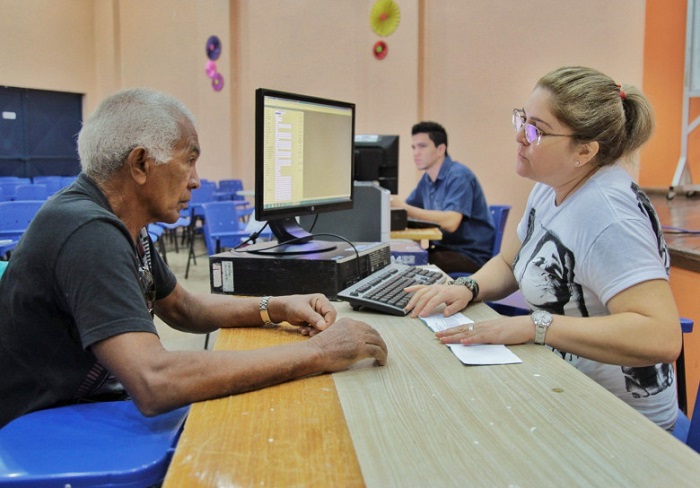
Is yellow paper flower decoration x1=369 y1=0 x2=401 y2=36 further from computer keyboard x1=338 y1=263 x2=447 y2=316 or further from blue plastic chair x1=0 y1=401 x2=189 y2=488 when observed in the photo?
blue plastic chair x1=0 y1=401 x2=189 y2=488

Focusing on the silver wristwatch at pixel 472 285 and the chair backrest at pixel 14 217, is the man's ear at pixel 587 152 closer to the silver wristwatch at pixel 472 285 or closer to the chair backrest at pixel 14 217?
the silver wristwatch at pixel 472 285

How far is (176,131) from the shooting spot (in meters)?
1.17

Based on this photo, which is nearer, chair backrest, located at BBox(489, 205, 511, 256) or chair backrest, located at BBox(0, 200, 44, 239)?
chair backrest, located at BBox(489, 205, 511, 256)

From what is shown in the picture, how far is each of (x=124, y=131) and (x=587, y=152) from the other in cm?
98

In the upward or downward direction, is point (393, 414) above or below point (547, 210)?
below

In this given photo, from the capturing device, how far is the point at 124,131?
1120 mm

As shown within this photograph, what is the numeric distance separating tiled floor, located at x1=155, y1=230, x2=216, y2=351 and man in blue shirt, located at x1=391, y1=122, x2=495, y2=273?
4.97 feet

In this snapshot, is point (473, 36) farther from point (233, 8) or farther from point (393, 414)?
point (393, 414)

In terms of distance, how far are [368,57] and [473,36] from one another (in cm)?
129

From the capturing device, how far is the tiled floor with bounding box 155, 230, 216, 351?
12.4ft

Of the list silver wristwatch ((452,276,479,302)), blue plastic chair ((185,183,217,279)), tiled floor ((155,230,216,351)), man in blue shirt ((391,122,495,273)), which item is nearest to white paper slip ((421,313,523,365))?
silver wristwatch ((452,276,479,302))

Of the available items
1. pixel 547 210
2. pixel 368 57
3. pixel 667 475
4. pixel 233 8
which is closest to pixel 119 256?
pixel 667 475

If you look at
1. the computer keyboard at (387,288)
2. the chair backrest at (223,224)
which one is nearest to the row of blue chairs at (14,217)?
the chair backrest at (223,224)

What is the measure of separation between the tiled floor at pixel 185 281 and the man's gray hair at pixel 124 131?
835mm
